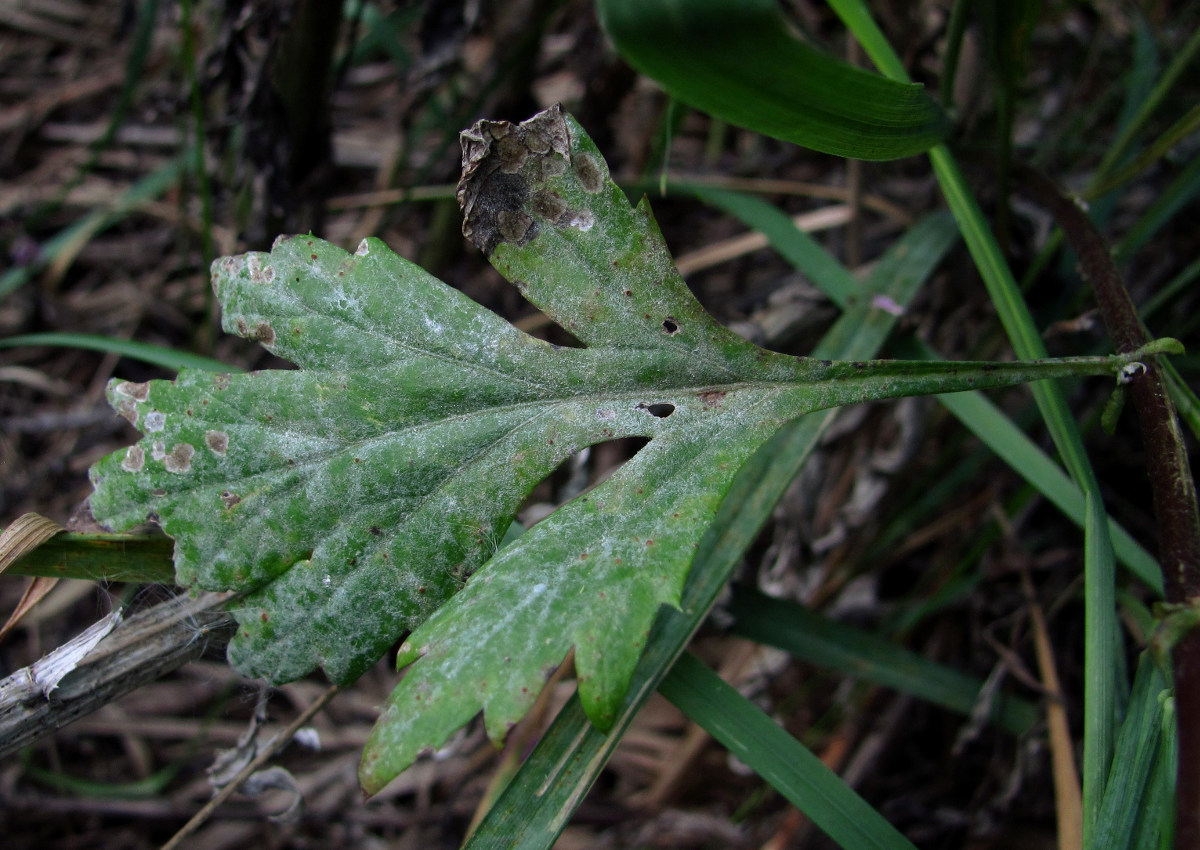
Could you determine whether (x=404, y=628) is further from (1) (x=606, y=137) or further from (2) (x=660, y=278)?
(1) (x=606, y=137)

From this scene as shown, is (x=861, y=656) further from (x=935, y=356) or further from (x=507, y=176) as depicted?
(x=507, y=176)

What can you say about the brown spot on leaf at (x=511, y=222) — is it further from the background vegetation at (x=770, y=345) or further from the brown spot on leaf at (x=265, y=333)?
the background vegetation at (x=770, y=345)

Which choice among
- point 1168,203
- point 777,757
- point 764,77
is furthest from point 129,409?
point 1168,203

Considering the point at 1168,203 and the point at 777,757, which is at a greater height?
the point at 1168,203

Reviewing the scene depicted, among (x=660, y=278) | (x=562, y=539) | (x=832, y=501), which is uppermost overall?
(x=660, y=278)

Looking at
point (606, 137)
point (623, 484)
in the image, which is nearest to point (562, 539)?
point (623, 484)

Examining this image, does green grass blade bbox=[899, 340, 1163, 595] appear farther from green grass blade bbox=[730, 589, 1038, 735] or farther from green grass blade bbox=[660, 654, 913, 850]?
green grass blade bbox=[660, 654, 913, 850]
